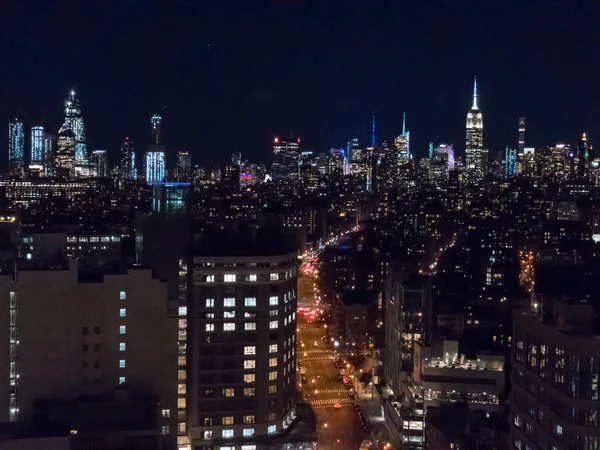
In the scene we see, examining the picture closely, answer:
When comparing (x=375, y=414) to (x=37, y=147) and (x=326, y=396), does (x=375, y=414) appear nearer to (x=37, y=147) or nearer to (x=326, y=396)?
(x=326, y=396)

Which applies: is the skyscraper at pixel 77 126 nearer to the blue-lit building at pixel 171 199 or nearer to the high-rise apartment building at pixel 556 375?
the blue-lit building at pixel 171 199

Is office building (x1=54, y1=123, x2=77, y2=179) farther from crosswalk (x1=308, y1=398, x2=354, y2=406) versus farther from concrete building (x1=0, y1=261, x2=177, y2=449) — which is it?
concrete building (x1=0, y1=261, x2=177, y2=449)

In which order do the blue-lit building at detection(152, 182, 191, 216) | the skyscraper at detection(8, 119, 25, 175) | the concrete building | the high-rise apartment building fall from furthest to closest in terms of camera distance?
the skyscraper at detection(8, 119, 25, 175) → the blue-lit building at detection(152, 182, 191, 216) → the concrete building → the high-rise apartment building

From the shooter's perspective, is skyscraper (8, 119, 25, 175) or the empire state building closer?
skyscraper (8, 119, 25, 175)

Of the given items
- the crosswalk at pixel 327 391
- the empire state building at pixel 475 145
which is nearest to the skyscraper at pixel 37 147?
the empire state building at pixel 475 145

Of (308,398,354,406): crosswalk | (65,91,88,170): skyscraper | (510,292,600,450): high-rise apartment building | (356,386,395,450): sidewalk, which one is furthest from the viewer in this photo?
(65,91,88,170): skyscraper

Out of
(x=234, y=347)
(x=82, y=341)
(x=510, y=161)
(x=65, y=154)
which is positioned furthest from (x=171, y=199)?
(x=510, y=161)

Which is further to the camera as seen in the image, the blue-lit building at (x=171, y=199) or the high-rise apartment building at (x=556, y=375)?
the blue-lit building at (x=171, y=199)

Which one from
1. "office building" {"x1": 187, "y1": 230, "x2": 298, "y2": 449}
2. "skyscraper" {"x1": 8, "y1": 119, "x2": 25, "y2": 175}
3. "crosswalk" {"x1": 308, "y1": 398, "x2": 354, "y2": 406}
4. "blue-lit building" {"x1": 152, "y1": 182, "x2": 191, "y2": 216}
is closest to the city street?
"crosswalk" {"x1": 308, "y1": 398, "x2": 354, "y2": 406}
